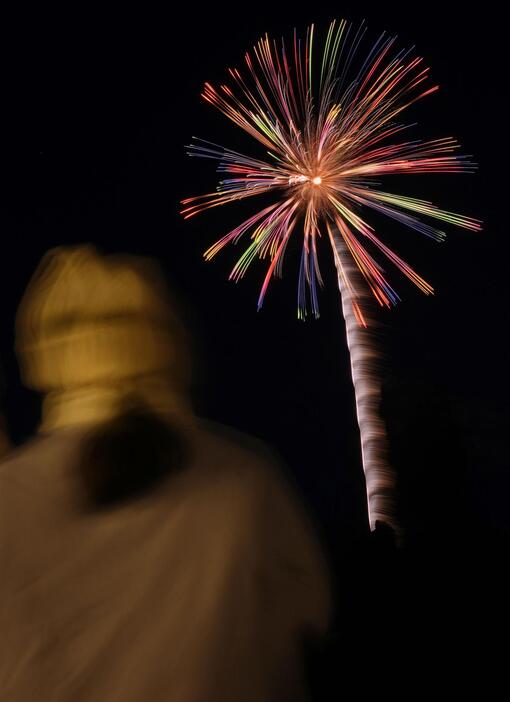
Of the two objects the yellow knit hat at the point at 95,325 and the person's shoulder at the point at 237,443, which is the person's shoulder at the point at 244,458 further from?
the yellow knit hat at the point at 95,325

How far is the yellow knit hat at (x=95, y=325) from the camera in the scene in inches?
64.6

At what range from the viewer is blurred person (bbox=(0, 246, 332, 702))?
1319 mm

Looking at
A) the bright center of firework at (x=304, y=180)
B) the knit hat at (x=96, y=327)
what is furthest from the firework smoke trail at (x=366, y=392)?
the knit hat at (x=96, y=327)

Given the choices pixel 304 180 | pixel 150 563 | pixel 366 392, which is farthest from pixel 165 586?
pixel 366 392

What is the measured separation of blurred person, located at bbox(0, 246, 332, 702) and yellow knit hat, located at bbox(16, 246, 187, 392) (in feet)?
0.21

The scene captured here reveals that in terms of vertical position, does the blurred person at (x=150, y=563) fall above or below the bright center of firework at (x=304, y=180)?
below

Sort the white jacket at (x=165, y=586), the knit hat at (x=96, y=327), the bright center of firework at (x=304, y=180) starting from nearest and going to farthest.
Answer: the white jacket at (x=165, y=586)
the knit hat at (x=96, y=327)
the bright center of firework at (x=304, y=180)

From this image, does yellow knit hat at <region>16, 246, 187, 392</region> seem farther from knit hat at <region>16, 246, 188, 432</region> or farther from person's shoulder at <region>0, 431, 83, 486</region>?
person's shoulder at <region>0, 431, 83, 486</region>

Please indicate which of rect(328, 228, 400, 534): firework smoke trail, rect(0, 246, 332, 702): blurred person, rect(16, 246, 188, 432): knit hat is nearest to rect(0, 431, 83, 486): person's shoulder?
rect(0, 246, 332, 702): blurred person

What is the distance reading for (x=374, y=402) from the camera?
10.9 meters

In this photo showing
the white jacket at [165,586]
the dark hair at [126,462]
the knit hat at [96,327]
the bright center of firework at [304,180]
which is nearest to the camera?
the white jacket at [165,586]

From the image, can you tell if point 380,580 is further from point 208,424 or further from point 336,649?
point 208,424

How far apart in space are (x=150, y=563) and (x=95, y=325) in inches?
22.0

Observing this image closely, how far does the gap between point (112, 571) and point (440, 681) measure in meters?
2.39
